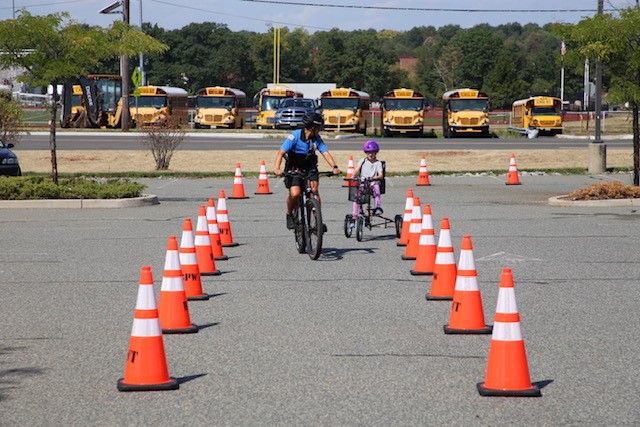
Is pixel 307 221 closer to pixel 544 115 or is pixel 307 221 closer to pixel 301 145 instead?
pixel 301 145

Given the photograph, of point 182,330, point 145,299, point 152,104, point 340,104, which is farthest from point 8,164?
point 152,104

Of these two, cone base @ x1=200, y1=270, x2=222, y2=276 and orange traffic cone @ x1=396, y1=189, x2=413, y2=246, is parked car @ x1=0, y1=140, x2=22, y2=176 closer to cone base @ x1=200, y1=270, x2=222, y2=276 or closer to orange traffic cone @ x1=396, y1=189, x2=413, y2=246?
orange traffic cone @ x1=396, y1=189, x2=413, y2=246

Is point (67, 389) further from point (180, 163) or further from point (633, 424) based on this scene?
point (180, 163)

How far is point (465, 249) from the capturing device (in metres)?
8.55

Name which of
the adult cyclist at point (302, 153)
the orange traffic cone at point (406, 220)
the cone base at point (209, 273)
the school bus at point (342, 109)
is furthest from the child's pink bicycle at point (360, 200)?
the school bus at point (342, 109)

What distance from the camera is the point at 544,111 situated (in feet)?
202

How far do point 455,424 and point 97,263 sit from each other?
820 centimetres

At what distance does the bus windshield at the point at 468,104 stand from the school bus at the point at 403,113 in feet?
5.04

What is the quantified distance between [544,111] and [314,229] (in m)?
50.0

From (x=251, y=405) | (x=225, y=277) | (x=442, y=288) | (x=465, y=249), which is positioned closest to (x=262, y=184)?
(x=225, y=277)

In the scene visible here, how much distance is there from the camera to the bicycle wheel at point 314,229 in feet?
43.7

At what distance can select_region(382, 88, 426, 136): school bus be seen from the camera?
2253 inches

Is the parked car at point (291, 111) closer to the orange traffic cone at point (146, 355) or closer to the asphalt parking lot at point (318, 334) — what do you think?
the asphalt parking lot at point (318, 334)

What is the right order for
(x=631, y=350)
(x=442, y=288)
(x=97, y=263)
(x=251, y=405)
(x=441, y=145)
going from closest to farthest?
1. (x=251, y=405)
2. (x=631, y=350)
3. (x=442, y=288)
4. (x=97, y=263)
5. (x=441, y=145)
